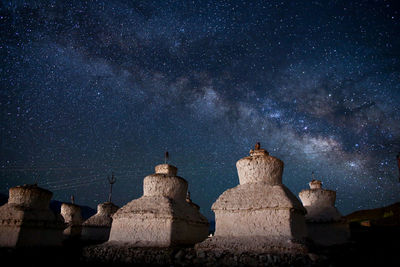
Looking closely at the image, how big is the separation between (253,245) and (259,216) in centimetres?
134

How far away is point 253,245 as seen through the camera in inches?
440

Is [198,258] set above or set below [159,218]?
below

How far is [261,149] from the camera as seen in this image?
14.9 metres

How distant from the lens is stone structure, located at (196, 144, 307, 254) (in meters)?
11.2

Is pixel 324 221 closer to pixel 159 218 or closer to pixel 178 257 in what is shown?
pixel 178 257

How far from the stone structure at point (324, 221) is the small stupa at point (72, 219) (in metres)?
23.8

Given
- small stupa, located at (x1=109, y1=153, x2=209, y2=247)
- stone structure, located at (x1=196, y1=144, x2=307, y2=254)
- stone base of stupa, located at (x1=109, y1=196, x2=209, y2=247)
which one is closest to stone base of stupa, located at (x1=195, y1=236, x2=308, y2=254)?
stone structure, located at (x1=196, y1=144, x2=307, y2=254)

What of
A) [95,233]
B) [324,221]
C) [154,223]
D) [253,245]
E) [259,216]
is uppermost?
[259,216]

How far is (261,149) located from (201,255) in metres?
6.42

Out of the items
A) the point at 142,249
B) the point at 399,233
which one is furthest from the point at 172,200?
the point at 399,233

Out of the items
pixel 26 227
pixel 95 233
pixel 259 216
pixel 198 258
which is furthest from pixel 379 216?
pixel 26 227

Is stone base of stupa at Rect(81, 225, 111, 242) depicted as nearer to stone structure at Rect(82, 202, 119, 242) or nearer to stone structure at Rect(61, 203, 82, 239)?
stone structure at Rect(82, 202, 119, 242)

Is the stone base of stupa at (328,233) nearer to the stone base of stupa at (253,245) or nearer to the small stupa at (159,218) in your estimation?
the small stupa at (159,218)

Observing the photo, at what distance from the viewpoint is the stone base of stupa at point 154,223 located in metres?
14.0
